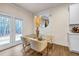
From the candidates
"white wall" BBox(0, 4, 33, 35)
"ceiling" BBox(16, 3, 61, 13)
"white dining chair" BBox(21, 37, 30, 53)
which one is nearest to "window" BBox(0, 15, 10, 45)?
"white wall" BBox(0, 4, 33, 35)

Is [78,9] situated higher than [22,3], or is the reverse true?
[22,3]

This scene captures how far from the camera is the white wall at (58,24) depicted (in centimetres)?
206

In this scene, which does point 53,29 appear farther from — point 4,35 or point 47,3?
point 4,35

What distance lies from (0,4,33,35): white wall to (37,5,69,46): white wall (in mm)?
270

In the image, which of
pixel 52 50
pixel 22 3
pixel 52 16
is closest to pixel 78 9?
pixel 52 16

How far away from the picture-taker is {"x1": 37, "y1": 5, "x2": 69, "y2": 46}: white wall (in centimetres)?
206

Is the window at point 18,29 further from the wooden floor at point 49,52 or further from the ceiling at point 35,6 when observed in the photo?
the ceiling at point 35,6

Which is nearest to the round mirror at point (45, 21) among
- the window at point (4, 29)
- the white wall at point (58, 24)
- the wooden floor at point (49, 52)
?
the white wall at point (58, 24)

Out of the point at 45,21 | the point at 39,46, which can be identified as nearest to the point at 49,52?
the point at 39,46

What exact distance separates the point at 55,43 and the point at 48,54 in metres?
0.29

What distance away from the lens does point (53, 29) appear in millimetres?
2125

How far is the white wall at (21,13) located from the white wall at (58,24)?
0.27 meters

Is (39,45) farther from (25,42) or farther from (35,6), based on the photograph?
(35,6)

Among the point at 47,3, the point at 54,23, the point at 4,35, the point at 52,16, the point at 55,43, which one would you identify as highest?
the point at 47,3
